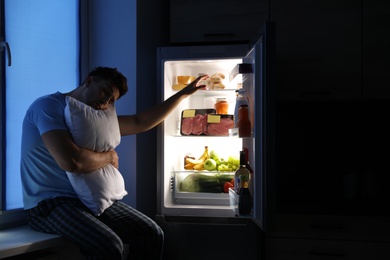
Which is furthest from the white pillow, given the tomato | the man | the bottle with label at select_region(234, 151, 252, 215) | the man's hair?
the tomato

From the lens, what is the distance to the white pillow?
1647mm

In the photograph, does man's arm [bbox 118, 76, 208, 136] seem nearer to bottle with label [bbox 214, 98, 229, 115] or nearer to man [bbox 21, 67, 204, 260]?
man [bbox 21, 67, 204, 260]

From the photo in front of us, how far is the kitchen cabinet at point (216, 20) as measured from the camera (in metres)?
2.11

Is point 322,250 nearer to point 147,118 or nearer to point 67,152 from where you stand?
point 147,118

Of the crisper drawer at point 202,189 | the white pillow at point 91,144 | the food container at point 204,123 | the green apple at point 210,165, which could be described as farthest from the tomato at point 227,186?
the white pillow at point 91,144

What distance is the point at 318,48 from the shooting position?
6.87 ft

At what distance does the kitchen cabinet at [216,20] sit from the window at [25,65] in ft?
2.03

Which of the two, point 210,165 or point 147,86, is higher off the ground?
point 147,86

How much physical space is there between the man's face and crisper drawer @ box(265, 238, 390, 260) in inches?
40.1

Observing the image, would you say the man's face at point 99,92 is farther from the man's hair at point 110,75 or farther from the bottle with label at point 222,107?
the bottle with label at point 222,107

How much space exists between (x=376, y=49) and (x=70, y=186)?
1.66 metres

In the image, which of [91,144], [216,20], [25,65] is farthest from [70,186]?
[216,20]

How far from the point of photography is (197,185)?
2.26 meters

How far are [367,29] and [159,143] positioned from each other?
1242 mm
